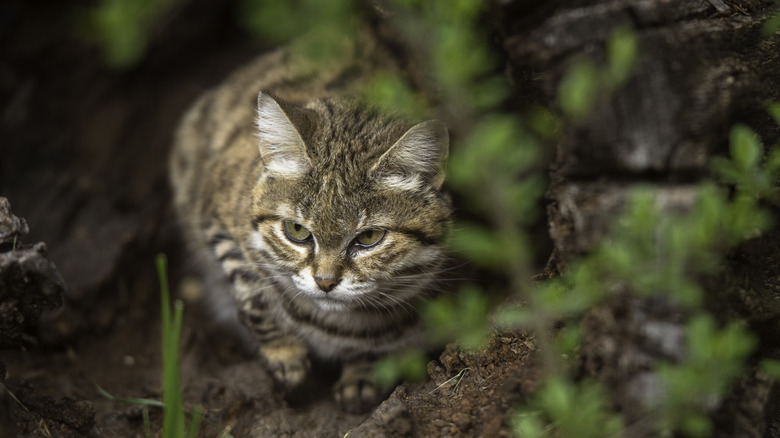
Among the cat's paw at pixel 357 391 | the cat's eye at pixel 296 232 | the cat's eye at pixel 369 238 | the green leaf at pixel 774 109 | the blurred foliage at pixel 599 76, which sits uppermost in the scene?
the blurred foliage at pixel 599 76

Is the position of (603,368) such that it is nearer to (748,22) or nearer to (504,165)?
(504,165)

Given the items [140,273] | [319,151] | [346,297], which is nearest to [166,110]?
[140,273]

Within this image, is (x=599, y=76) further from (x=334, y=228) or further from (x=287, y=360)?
(x=287, y=360)

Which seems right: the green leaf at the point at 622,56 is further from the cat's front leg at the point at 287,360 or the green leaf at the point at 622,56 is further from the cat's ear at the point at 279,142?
the cat's front leg at the point at 287,360

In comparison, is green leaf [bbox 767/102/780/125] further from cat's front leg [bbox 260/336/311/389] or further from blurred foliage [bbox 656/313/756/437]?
cat's front leg [bbox 260/336/311/389]

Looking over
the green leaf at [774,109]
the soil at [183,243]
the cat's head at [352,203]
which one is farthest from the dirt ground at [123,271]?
the green leaf at [774,109]

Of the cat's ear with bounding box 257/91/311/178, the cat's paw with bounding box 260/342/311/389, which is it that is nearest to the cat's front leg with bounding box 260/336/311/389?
the cat's paw with bounding box 260/342/311/389
